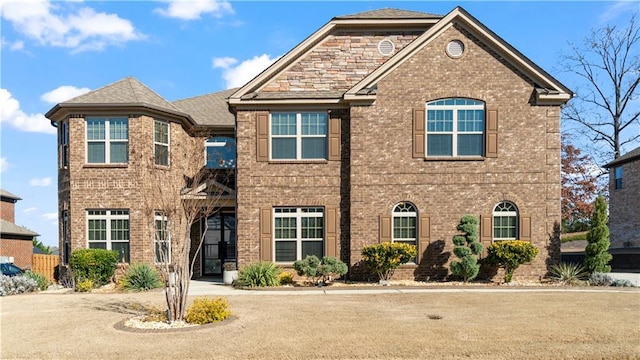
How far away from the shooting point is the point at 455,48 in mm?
15953

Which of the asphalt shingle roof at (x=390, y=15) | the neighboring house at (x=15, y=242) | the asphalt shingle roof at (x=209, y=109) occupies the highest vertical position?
the asphalt shingle roof at (x=390, y=15)

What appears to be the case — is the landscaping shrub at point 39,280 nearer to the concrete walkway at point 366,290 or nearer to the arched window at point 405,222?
the concrete walkway at point 366,290

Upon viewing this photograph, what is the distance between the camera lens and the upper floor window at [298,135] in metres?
16.4

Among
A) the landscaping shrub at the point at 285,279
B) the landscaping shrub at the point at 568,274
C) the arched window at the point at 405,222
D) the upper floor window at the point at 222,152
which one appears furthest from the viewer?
the upper floor window at the point at 222,152

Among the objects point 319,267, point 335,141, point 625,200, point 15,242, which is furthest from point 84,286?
point 625,200

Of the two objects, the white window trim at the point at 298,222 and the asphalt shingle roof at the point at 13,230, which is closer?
the white window trim at the point at 298,222

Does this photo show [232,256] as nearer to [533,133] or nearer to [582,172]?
[533,133]

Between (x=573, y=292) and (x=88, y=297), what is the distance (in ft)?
47.8

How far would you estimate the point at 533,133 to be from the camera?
15898 millimetres

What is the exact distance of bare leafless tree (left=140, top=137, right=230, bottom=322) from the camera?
9789 mm

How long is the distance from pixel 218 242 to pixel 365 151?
7654 mm

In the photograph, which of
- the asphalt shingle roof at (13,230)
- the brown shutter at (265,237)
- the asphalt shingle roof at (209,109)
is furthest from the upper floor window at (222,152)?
the asphalt shingle roof at (13,230)

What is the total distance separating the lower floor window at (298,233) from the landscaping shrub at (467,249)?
4.68 meters

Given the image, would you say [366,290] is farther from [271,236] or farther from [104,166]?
[104,166]
